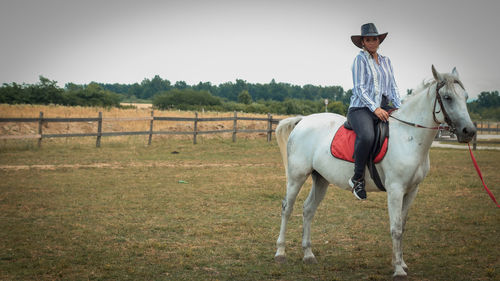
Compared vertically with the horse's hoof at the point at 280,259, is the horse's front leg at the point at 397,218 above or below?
above

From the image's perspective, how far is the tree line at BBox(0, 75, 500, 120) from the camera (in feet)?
146

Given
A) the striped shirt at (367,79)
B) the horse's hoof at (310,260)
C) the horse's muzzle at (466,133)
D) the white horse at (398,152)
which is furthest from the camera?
the horse's hoof at (310,260)

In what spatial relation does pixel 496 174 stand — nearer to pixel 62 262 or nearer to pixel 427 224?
pixel 427 224

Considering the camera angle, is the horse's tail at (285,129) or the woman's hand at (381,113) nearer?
the woman's hand at (381,113)

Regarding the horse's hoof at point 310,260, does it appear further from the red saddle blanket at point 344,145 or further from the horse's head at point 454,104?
the horse's head at point 454,104

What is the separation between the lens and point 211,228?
6461mm

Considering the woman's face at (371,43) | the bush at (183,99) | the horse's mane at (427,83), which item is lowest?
the horse's mane at (427,83)

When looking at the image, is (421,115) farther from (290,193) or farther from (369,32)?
→ (290,193)

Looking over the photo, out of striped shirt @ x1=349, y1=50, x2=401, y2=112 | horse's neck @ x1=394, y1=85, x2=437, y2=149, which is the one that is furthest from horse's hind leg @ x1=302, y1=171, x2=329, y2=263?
horse's neck @ x1=394, y1=85, x2=437, y2=149

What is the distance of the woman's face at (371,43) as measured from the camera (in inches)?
183

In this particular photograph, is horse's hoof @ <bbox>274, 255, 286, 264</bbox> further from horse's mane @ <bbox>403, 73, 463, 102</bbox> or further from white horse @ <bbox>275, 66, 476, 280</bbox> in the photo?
horse's mane @ <bbox>403, 73, 463, 102</bbox>

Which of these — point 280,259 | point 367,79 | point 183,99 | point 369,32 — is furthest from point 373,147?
point 183,99

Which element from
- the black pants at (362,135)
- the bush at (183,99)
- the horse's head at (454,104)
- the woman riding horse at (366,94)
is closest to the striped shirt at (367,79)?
the woman riding horse at (366,94)

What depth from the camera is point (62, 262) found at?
4738 millimetres
